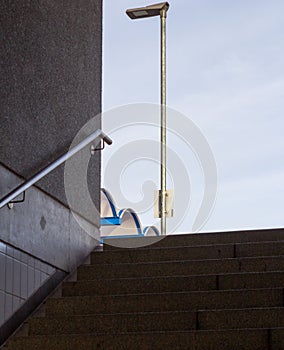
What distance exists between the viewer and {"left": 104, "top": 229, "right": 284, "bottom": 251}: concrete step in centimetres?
590

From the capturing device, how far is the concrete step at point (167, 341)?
4211mm

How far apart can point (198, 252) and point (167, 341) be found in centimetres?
146

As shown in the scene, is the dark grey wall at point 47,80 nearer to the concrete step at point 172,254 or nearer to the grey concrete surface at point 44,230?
the grey concrete surface at point 44,230

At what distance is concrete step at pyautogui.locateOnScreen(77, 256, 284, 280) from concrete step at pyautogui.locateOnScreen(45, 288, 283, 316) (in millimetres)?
434

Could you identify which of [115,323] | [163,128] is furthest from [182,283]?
[163,128]

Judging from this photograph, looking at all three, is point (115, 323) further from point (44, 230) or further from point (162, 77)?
point (162, 77)

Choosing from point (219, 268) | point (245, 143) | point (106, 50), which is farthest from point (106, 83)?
point (245, 143)

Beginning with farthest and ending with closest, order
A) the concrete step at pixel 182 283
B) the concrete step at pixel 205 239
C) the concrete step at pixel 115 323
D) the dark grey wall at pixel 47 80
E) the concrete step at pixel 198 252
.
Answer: the concrete step at pixel 205 239 → the concrete step at pixel 198 252 → the dark grey wall at pixel 47 80 → the concrete step at pixel 182 283 → the concrete step at pixel 115 323

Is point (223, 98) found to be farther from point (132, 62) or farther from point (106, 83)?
point (106, 83)

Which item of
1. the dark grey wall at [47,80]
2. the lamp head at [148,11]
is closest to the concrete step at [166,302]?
the dark grey wall at [47,80]

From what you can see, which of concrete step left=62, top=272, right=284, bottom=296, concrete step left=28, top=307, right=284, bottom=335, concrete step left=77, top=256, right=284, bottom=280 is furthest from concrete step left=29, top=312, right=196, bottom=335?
concrete step left=77, top=256, right=284, bottom=280

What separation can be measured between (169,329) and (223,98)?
8.33 metres

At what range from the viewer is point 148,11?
9062mm

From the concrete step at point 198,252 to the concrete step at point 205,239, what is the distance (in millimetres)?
157
